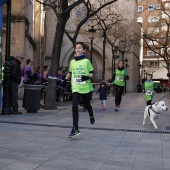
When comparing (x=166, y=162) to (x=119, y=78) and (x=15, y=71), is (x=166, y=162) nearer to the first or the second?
(x=15, y=71)

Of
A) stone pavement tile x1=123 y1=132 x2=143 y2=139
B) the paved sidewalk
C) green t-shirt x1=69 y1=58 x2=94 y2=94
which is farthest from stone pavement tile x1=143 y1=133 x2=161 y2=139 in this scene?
green t-shirt x1=69 y1=58 x2=94 y2=94

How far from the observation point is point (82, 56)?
672 centimetres

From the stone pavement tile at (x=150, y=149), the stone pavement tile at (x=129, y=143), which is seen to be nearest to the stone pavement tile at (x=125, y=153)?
the stone pavement tile at (x=150, y=149)

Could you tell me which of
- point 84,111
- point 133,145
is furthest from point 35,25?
point 133,145

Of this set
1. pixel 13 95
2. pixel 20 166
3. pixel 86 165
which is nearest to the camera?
pixel 20 166

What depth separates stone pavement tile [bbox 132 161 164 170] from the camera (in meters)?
4.53

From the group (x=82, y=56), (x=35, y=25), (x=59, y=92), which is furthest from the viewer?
(x=35, y=25)

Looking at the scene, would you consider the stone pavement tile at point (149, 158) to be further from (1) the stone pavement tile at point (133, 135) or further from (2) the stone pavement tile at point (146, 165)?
(1) the stone pavement tile at point (133, 135)

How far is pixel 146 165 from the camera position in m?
4.69

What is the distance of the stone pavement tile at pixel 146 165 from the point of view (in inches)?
178

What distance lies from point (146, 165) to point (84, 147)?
1.45m

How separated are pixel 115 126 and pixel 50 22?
138 feet

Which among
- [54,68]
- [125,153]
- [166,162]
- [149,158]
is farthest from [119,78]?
[166,162]

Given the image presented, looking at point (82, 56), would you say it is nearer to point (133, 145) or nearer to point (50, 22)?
point (133, 145)
